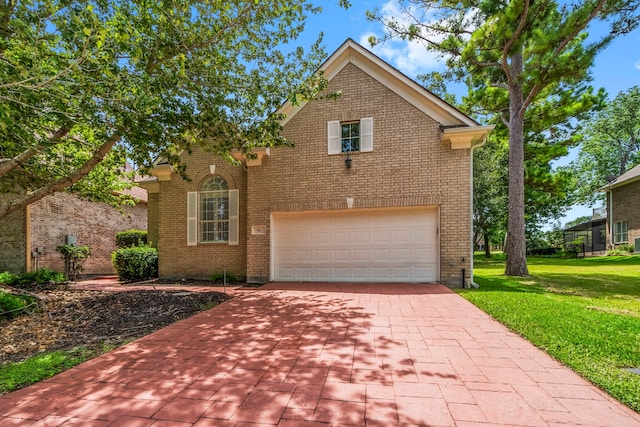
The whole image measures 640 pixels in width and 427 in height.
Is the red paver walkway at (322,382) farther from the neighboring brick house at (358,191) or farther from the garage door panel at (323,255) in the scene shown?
the garage door panel at (323,255)

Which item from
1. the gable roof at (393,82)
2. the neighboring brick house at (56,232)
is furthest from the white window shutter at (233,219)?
the neighboring brick house at (56,232)

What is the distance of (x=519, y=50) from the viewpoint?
869 centimetres

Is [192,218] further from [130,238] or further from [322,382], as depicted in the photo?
[322,382]

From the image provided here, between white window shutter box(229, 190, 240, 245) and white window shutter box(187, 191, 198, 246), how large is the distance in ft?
4.27

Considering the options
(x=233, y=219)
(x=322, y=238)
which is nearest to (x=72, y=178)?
(x=233, y=219)

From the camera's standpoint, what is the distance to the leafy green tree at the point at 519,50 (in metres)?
7.98

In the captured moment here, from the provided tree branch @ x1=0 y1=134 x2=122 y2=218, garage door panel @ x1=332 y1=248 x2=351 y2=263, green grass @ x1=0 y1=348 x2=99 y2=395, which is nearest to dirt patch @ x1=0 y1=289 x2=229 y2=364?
green grass @ x1=0 y1=348 x2=99 y2=395

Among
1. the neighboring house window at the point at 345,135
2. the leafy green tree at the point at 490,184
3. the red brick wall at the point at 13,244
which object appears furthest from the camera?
the leafy green tree at the point at 490,184

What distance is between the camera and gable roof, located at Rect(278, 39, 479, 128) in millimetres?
8258

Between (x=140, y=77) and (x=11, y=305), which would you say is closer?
(x=140, y=77)

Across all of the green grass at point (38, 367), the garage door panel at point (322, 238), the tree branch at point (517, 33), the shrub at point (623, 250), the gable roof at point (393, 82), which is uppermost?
the tree branch at point (517, 33)

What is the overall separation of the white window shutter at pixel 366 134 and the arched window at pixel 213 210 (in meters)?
4.82

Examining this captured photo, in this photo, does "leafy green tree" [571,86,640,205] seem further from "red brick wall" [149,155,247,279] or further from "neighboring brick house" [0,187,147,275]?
"neighboring brick house" [0,187,147,275]

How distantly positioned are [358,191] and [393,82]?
3351 mm
